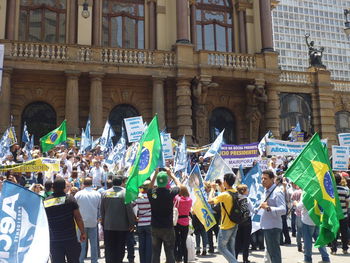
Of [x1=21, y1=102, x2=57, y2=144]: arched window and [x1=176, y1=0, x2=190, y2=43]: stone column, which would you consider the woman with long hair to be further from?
[x1=176, y1=0, x2=190, y2=43]: stone column

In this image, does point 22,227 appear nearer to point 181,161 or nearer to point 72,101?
point 181,161

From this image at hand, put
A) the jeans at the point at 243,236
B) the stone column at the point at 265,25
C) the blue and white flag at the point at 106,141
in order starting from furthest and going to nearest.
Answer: the stone column at the point at 265,25
the blue and white flag at the point at 106,141
the jeans at the point at 243,236


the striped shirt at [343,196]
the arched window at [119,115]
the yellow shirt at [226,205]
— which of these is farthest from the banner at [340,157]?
the arched window at [119,115]

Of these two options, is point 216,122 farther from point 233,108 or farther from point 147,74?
point 147,74

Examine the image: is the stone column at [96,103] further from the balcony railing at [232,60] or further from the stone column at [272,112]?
the stone column at [272,112]

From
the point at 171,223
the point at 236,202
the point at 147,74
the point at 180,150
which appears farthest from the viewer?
the point at 147,74

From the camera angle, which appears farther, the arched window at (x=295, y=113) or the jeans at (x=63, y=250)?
the arched window at (x=295, y=113)

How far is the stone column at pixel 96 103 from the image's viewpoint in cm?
1962

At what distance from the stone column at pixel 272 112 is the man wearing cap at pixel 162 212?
1670cm

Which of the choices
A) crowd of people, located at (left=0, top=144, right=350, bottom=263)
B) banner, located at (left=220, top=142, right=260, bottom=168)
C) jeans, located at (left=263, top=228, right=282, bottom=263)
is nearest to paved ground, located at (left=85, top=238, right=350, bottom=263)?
crowd of people, located at (left=0, top=144, right=350, bottom=263)

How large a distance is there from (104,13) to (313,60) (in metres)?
13.3

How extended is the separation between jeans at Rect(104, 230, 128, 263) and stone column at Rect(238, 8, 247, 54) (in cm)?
1937

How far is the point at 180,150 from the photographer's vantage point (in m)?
13.0

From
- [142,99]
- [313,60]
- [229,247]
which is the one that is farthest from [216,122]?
[229,247]
